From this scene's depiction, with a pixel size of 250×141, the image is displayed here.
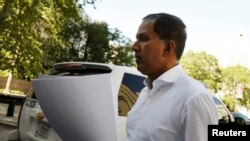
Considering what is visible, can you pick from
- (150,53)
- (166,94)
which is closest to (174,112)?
(166,94)

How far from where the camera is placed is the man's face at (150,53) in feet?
6.95

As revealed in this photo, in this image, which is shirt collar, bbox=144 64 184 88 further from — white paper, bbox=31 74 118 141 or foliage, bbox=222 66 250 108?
foliage, bbox=222 66 250 108

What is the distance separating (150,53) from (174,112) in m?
0.35

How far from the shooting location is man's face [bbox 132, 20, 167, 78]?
2.12 meters

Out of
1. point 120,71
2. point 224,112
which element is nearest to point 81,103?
point 120,71

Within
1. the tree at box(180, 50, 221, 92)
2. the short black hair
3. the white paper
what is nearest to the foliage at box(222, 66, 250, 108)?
the tree at box(180, 50, 221, 92)

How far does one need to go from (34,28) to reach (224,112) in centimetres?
1527

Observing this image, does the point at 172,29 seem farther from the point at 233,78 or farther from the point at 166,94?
the point at 233,78

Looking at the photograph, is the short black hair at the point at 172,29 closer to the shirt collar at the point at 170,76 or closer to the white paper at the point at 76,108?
the shirt collar at the point at 170,76

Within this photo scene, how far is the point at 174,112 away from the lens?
1883 mm

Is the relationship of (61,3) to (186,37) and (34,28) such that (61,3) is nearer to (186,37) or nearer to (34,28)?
(34,28)

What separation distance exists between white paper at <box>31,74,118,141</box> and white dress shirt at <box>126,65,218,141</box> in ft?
0.79

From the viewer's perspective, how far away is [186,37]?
218 centimetres

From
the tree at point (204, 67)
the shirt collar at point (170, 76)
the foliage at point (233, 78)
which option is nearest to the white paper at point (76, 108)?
the shirt collar at point (170, 76)
